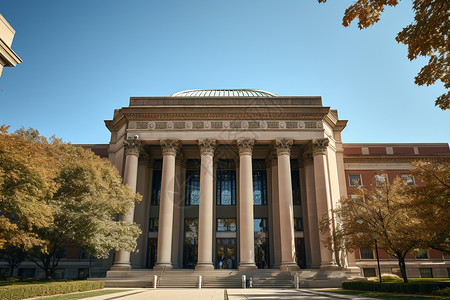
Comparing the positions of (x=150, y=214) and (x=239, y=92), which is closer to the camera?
(x=150, y=214)

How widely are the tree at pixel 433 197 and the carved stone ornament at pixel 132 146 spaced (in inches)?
1000

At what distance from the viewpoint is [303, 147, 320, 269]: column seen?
1335 inches

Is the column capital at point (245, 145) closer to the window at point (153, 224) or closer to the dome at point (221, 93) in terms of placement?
the dome at point (221, 93)

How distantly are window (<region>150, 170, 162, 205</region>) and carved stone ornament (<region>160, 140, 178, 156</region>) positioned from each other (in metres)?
7.79

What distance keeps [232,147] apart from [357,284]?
19.5 meters

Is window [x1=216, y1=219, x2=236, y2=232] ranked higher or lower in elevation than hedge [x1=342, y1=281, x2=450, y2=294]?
higher

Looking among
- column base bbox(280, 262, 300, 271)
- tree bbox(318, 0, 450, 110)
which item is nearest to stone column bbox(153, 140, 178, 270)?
column base bbox(280, 262, 300, 271)

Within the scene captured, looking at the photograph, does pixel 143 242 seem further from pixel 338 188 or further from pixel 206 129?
pixel 338 188

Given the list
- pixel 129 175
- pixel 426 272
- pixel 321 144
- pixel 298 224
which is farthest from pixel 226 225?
pixel 426 272

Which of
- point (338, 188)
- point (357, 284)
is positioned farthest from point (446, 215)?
point (338, 188)

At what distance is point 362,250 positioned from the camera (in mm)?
39781

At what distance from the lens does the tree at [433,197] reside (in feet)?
54.7

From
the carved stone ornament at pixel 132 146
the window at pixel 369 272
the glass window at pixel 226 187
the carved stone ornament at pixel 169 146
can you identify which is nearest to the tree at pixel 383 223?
the window at pixel 369 272

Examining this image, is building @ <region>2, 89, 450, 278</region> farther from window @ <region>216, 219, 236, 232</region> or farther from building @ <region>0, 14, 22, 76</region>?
building @ <region>0, 14, 22, 76</region>
